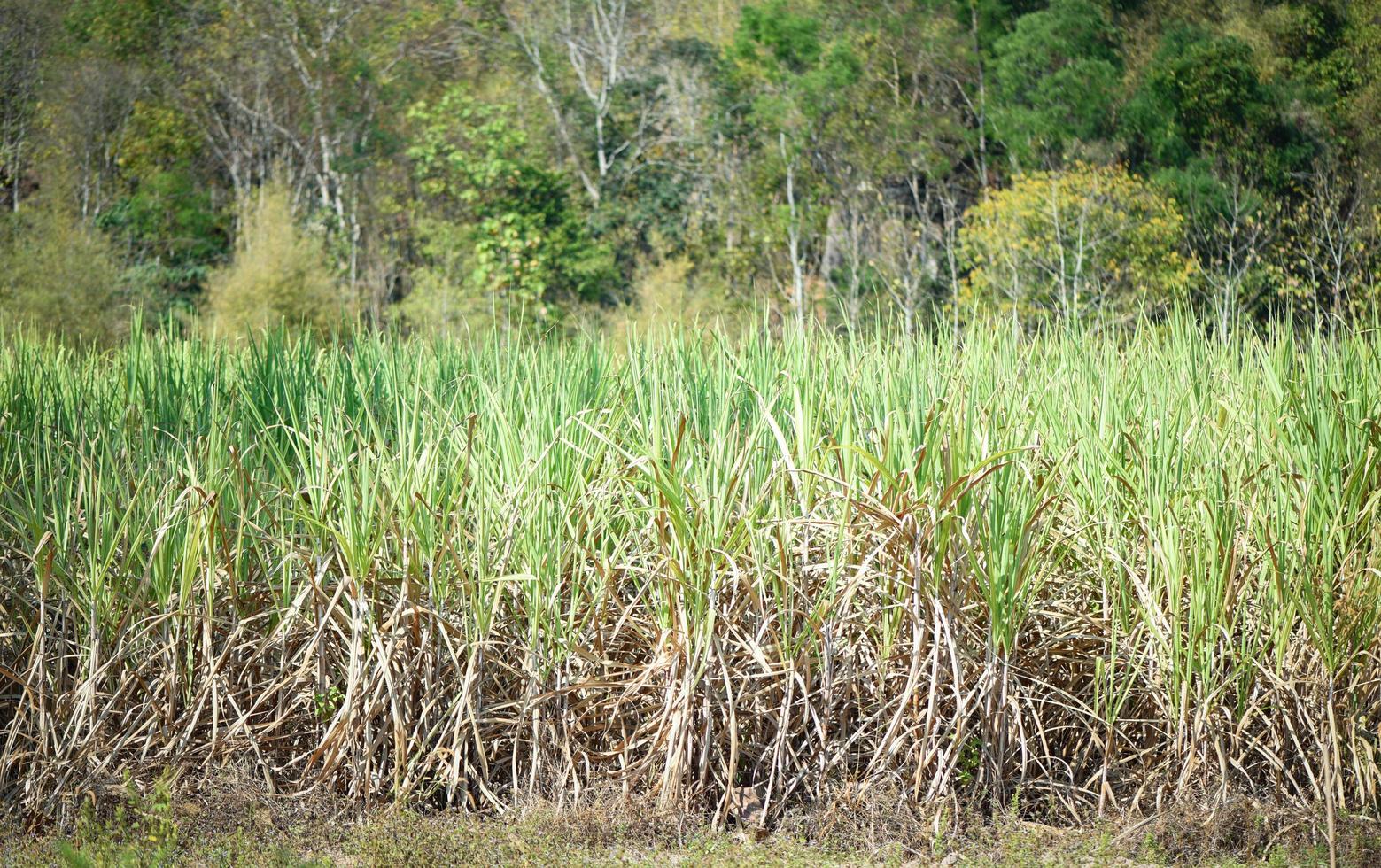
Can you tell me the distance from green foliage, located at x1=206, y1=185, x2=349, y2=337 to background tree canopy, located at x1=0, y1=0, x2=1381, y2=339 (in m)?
1.13

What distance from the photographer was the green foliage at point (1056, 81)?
485 inches

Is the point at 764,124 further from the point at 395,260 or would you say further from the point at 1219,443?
the point at 1219,443

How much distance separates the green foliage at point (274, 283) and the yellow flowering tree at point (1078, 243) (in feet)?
19.0

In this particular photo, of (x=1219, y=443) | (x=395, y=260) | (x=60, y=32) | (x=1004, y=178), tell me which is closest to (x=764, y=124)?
(x=1004, y=178)

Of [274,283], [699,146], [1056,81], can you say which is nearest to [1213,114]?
[1056,81]

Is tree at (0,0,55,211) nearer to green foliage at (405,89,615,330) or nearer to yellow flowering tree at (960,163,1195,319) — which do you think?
green foliage at (405,89,615,330)

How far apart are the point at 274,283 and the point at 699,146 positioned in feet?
22.0

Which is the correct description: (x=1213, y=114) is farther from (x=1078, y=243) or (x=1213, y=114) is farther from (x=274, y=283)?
(x=274, y=283)

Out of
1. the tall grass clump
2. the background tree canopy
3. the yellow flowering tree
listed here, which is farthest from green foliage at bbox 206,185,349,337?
the tall grass clump

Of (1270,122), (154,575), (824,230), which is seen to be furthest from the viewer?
(824,230)

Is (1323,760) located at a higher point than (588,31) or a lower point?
lower

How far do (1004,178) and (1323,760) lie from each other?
40.8 ft

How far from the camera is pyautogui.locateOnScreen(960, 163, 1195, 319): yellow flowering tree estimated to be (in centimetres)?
1073

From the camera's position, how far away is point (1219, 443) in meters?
2.65
